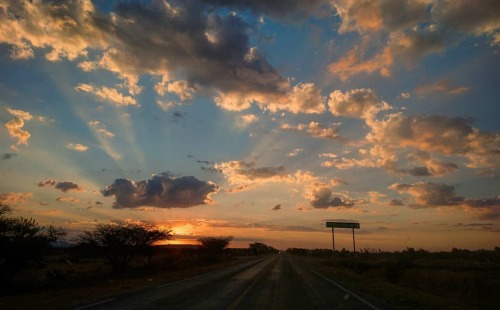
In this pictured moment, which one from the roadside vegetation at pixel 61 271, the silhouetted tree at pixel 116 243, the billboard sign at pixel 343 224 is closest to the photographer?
the roadside vegetation at pixel 61 271

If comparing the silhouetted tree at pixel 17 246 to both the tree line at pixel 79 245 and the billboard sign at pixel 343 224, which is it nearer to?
the tree line at pixel 79 245

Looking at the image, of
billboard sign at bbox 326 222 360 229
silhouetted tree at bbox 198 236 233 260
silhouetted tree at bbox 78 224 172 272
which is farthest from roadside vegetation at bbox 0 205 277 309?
billboard sign at bbox 326 222 360 229

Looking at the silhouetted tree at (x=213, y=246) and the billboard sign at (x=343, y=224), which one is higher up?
the billboard sign at (x=343, y=224)

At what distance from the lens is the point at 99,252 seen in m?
33.0

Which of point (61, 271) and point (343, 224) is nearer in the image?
→ point (61, 271)

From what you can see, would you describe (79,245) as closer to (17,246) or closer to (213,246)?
(17,246)

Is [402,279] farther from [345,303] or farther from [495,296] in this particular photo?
[345,303]

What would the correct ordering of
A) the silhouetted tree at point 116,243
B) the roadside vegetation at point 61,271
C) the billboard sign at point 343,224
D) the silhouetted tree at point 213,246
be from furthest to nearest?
the billboard sign at point 343,224, the silhouetted tree at point 213,246, the silhouetted tree at point 116,243, the roadside vegetation at point 61,271

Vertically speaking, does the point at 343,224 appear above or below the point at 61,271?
above

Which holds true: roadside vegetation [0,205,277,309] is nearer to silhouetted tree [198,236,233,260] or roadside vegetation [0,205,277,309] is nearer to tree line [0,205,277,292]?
tree line [0,205,277,292]

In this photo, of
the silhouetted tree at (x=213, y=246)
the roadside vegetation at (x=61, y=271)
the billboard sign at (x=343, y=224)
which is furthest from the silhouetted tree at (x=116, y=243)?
the billboard sign at (x=343, y=224)

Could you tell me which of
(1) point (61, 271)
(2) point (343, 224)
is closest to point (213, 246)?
(2) point (343, 224)

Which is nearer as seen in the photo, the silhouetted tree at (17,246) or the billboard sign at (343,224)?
the silhouetted tree at (17,246)

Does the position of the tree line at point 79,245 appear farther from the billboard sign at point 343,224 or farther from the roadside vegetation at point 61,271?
the billboard sign at point 343,224
